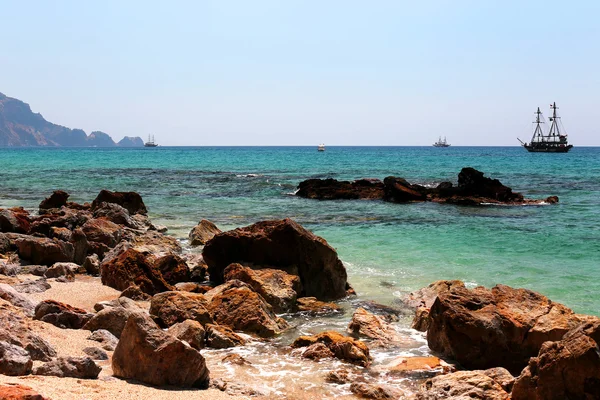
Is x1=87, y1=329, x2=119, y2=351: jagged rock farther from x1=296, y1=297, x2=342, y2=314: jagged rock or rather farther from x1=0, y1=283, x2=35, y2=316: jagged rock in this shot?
x1=296, y1=297, x2=342, y2=314: jagged rock

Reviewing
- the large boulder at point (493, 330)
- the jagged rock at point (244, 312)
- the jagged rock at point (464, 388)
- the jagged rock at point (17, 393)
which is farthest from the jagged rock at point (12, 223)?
the jagged rock at point (464, 388)

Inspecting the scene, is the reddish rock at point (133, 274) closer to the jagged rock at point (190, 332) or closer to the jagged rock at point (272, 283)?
the jagged rock at point (272, 283)

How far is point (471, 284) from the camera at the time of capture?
43.2ft

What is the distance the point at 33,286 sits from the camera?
10391 millimetres

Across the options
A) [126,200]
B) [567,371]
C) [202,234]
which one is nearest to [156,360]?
[567,371]

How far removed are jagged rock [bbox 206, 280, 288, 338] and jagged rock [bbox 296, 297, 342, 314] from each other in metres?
1.07

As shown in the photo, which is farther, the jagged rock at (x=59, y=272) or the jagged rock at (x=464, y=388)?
the jagged rock at (x=59, y=272)

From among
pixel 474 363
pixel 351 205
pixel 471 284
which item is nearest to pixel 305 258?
pixel 471 284

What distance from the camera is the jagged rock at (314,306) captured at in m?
11.1

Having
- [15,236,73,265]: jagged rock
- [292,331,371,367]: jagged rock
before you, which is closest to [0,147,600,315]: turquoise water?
[292,331,371,367]: jagged rock

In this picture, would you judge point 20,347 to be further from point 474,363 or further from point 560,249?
point 560,249

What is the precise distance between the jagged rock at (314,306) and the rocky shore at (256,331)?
38 mm

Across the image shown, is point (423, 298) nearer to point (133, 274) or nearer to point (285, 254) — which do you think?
point (285, 254)

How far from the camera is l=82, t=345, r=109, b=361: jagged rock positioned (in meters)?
7.23
